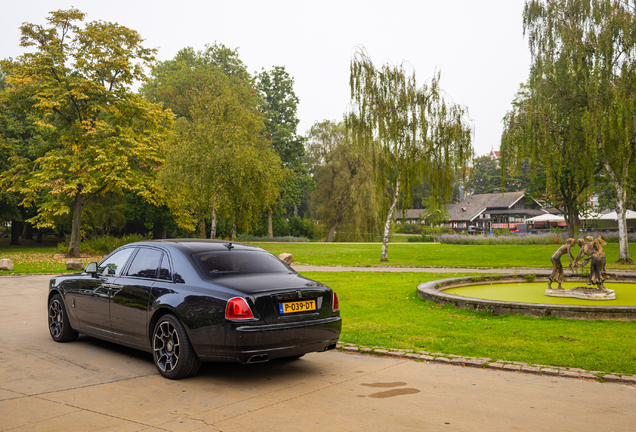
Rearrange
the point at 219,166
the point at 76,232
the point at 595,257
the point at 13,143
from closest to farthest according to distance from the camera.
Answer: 1. the point at 595,257
2. the point at 219,166
3. the point at 76,232
4. the point at 13,143

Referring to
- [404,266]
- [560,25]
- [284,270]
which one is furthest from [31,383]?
[560,25]

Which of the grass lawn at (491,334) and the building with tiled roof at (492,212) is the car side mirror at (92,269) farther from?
the building with tiled roof at (492,212)

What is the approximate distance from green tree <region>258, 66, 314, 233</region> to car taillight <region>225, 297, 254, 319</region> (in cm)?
5001

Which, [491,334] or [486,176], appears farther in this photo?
[486,176]

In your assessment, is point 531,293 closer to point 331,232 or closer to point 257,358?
point 257,358

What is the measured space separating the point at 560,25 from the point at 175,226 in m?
40.9

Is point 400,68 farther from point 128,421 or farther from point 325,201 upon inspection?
point 325,201

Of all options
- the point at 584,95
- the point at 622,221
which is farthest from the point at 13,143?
the point at 622,221

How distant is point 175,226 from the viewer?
54.4 m

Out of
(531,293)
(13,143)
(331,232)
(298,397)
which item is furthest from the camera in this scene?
(331,232)

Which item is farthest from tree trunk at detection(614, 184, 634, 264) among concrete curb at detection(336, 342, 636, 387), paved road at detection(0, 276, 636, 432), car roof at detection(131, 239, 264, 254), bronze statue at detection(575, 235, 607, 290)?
car roof at detection(131, 239, 264, 254)

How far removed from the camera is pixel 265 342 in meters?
5.52

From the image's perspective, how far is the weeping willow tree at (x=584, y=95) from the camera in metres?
22.0

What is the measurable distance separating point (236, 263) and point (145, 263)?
A: 126 cm
